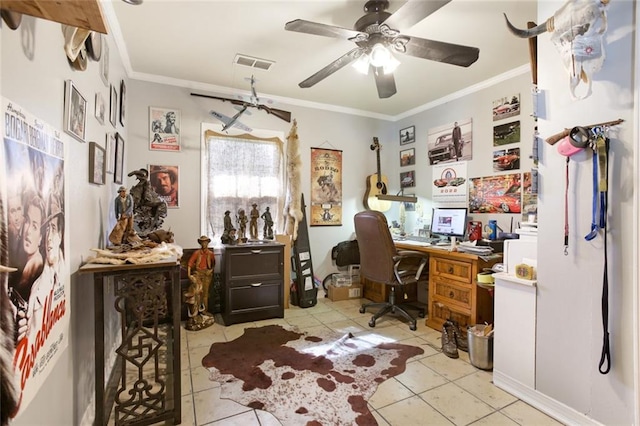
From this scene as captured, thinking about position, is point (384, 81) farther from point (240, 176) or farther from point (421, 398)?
point (421, 398)

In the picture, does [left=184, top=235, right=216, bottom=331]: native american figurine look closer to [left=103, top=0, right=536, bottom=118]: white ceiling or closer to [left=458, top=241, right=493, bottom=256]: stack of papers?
[left=103, top=0, right=536, bottom=118]: white ceiling

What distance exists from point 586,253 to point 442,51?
1.43m

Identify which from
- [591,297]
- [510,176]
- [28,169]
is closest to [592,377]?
[591,297]

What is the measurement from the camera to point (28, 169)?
94 centimetres

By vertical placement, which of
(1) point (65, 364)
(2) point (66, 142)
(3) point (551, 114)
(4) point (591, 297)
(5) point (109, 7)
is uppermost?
(5) point (109, 7)

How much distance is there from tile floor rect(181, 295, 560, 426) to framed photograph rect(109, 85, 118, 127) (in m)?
1.92

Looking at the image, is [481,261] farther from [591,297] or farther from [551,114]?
[551,114]

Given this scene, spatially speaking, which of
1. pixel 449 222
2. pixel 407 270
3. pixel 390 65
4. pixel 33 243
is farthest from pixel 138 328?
pixel 449 222

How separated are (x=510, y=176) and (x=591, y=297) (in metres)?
1.68

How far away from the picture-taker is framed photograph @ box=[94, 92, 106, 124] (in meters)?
1.80

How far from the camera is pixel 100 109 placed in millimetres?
1868

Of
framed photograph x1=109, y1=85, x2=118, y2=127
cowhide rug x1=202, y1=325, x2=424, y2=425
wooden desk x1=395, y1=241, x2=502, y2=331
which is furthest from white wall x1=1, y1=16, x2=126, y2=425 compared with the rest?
wooden desk x1=395, y1=241, x2=502, y2=331

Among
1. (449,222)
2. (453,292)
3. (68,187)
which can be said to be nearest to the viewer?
(68,187)

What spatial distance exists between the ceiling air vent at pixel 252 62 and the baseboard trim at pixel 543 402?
315 centimetres
